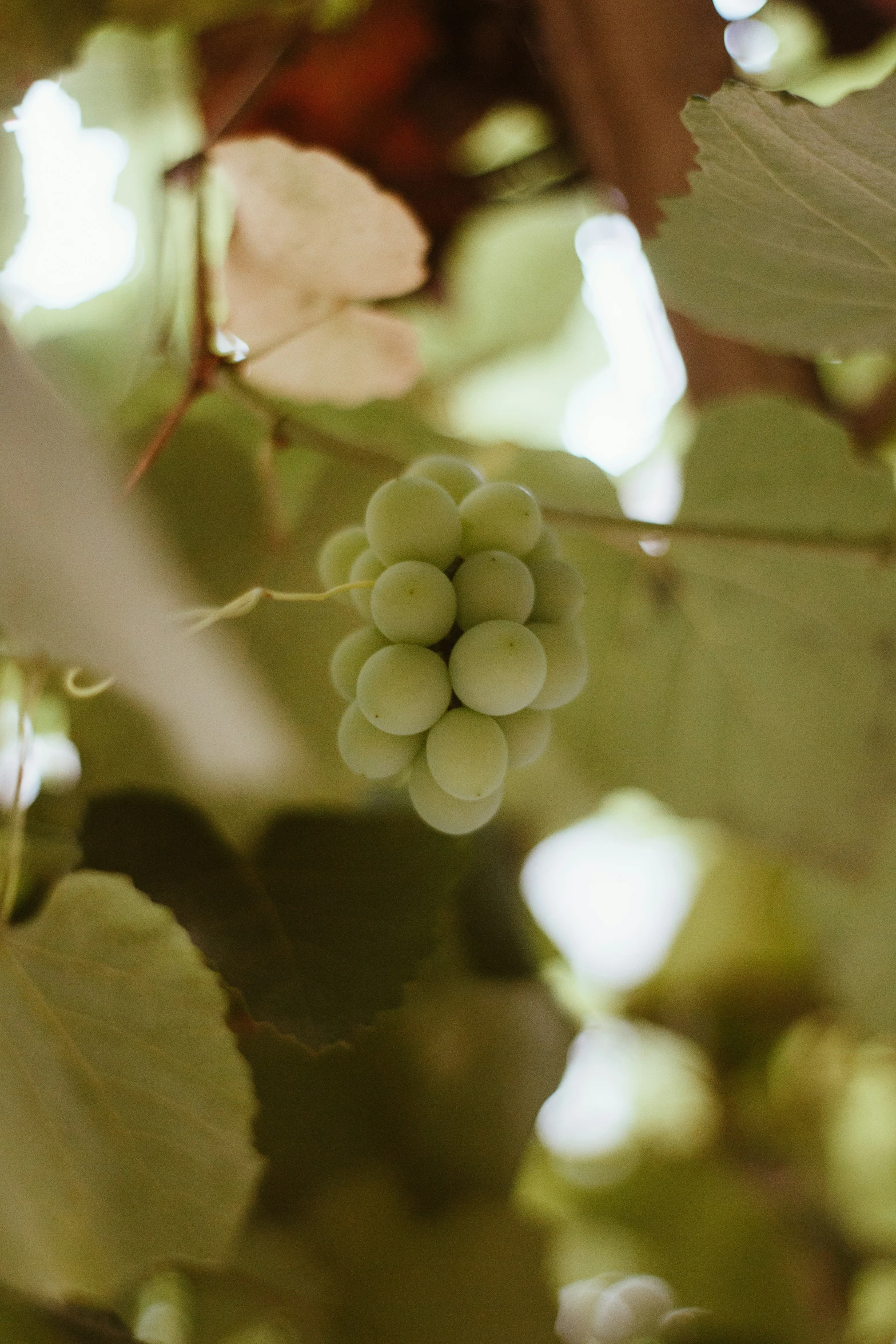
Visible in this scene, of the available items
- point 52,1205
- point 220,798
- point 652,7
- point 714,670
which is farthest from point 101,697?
point 652,7

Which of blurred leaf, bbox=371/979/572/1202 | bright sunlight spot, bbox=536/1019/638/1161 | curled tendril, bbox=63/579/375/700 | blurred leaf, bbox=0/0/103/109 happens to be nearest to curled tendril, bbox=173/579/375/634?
curled tendril, bbox=63/579/375/700

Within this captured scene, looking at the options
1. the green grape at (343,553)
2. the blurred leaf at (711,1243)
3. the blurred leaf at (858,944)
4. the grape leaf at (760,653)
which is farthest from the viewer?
the blurred leaf at (711,1243)

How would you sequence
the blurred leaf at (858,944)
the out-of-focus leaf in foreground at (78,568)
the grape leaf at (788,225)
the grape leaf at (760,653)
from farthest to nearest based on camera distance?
1. the blurred leaf at (858,944)
2. the grape leaf at (760,653)
3. the grape leaf at (788,225)
4. the out-of-focus leaf in foreground at (78,568)

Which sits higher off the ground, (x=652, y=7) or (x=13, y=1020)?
(x=652, y=7)

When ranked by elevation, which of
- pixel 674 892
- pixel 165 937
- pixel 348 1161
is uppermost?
pixel 165 937

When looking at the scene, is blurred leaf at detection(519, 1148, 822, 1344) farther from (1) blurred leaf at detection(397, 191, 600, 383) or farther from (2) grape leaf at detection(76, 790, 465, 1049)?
(1) blurred leaf at detection(397, 191, 600, 383)

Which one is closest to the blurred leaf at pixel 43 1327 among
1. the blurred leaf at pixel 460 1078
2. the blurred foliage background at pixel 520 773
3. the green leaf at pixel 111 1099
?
the blurred foliage background at pixel 520 773

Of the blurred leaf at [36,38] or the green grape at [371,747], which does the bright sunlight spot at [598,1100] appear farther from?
the blurred leaf at [36,38]

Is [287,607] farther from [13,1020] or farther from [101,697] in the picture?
[13,1020]
